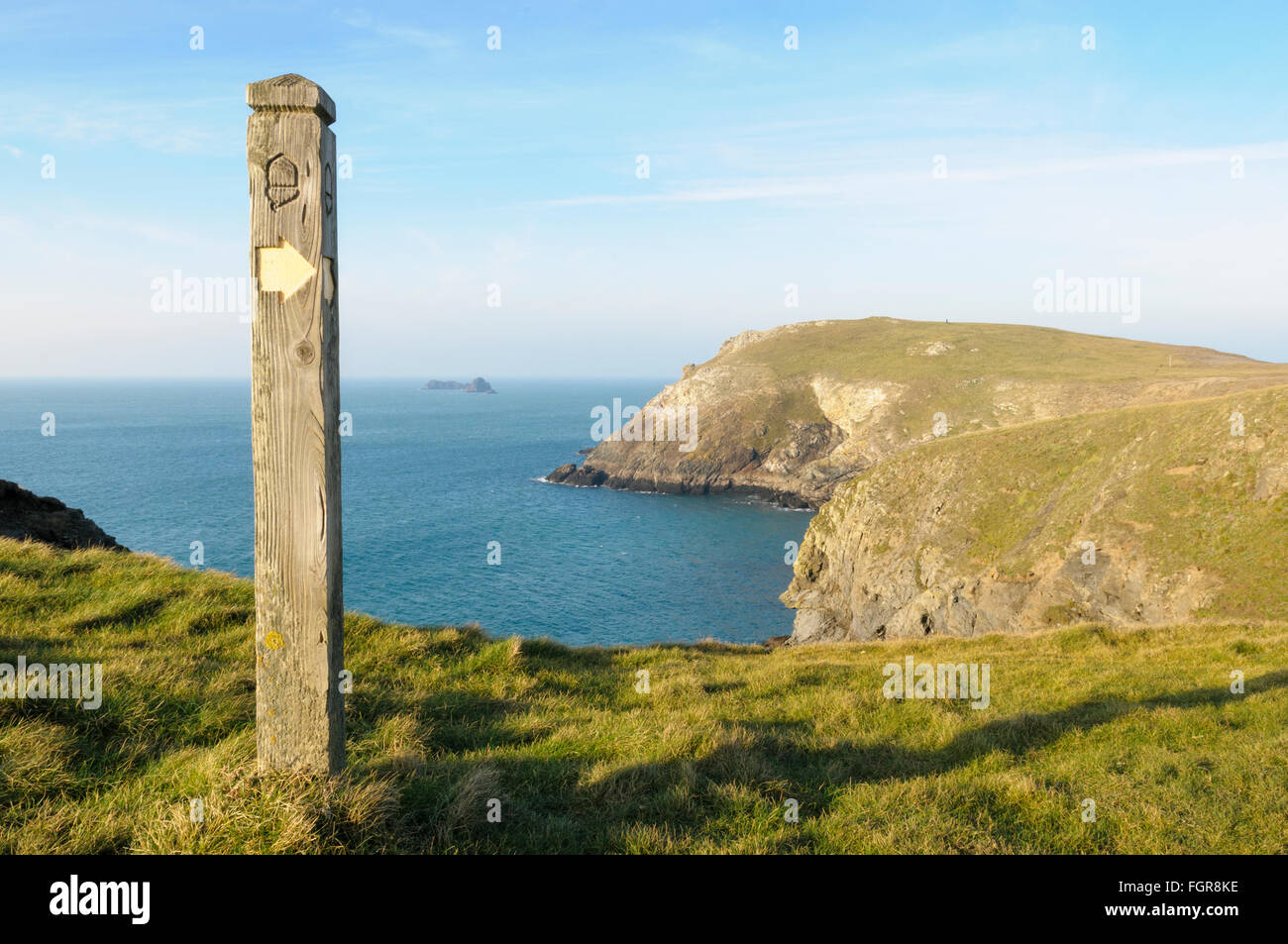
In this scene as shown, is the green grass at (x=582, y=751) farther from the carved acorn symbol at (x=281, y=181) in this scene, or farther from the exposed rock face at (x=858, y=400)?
the exposed rock face at (x=858, y=400)

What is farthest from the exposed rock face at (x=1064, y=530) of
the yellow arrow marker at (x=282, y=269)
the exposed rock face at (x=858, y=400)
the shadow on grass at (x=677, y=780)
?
the exposed rock face at (x=858, y=400)

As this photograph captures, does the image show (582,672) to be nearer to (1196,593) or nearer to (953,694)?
(953,694)

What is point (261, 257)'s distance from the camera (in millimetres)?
4746

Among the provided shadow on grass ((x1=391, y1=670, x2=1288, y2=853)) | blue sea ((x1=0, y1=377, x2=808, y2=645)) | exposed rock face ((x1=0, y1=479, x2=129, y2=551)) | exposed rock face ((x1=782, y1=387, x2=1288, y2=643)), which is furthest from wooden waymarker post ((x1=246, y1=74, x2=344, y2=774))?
blue sea ((x1=0, y1=377, x2=808, y2=645))

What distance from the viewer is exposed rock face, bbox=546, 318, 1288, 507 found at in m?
111

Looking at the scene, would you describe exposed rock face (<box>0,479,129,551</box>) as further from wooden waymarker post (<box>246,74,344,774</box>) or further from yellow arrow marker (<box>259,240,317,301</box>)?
→ yellow arrow marker (<box>259,240,317,301</box>)

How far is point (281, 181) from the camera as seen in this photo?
4.70 metres

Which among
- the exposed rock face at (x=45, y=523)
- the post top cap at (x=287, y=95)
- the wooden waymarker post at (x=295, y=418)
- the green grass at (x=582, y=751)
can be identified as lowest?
the green grass at (x=582, y=751)

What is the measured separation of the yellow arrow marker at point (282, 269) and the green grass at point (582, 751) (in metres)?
3.22

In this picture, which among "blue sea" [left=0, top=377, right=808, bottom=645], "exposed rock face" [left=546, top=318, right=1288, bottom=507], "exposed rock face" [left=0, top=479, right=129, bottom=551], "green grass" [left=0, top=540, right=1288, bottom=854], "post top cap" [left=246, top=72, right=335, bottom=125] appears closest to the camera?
"post top cap" [left=246, top=72, right=335, bottom=125]

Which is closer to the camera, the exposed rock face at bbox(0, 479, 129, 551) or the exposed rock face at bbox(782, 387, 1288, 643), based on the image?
the exposed rock face at bbox(0, 479, 129, 551)

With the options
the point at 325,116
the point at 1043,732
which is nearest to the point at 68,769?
the point at 325,116

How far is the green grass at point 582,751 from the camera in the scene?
5.00m
